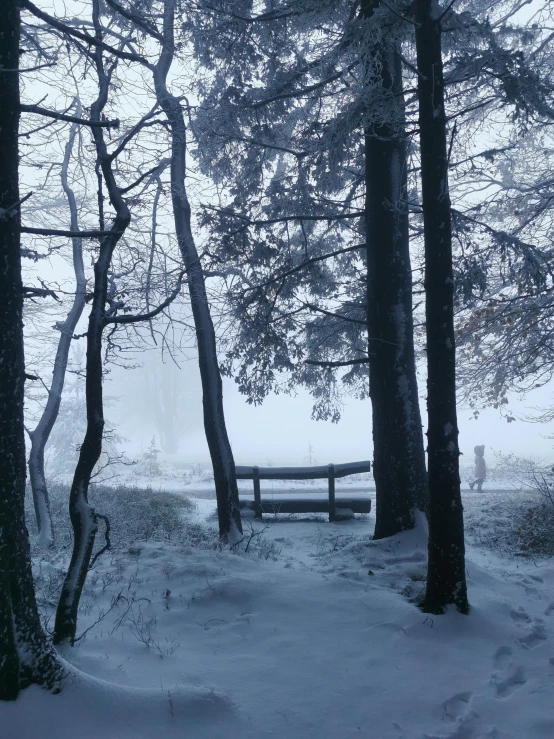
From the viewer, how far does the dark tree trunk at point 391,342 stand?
7.84 m

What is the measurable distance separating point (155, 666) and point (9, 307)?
3198 mm

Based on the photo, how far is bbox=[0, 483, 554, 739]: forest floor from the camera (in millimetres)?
3684

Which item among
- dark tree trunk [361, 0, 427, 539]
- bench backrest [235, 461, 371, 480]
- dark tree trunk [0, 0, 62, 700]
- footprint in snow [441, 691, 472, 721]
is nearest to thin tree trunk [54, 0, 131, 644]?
dark tree trunk [0, 0, 62, 700]

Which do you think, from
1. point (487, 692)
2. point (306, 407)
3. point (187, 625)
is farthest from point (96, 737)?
point (306, 407)

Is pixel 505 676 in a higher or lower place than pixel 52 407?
lower

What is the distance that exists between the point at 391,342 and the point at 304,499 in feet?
17.2

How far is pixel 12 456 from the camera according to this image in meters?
3.61

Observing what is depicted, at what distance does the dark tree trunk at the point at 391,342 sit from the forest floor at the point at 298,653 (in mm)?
695

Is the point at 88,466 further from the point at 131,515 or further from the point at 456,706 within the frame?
the point at 131,515

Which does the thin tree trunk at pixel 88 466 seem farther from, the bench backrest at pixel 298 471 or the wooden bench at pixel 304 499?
the wooden bench at pixel 304 499

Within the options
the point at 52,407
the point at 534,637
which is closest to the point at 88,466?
the point at 534,637

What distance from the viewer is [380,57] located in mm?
7219

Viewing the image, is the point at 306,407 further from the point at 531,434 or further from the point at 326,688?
the point at 326,688

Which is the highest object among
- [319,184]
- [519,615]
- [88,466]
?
[319,184]
